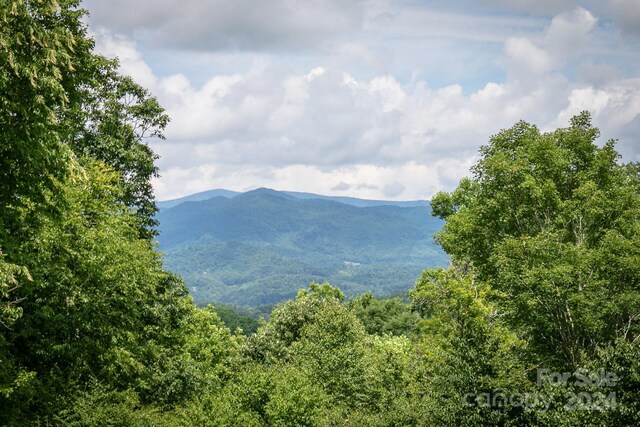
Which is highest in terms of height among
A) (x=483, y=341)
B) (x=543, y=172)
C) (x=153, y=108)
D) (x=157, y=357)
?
(x=153, y=108)

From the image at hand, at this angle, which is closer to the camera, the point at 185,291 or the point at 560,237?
the point at 560,237

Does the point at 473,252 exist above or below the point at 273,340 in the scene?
above

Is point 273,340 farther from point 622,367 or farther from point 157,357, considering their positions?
point 622,367

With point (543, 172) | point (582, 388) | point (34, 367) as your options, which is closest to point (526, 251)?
point (543, 172)

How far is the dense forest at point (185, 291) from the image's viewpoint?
13.0 metres

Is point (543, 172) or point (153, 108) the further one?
point (153, 108)

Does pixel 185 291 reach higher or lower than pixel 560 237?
lower

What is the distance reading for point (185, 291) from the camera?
29969mm

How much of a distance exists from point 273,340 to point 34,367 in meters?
31.9

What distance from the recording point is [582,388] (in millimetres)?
16328

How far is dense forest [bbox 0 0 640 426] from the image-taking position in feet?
42.7

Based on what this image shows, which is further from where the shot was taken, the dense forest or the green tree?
the green tree

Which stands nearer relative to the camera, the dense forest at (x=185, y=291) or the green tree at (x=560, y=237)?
the dense forest at (x=185, y=291)

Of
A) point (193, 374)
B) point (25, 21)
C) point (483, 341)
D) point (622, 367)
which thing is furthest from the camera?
point (193, 374)
